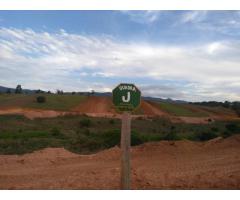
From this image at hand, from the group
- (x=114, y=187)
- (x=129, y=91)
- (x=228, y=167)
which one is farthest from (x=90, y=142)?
(x=129, y=91)

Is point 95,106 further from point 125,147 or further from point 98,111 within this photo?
point 125,147

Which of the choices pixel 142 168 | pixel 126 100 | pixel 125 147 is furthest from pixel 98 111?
pixel 126 100

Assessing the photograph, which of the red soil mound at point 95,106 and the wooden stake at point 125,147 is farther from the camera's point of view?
the red soil mound at point 95,106

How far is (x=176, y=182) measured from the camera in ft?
29.2

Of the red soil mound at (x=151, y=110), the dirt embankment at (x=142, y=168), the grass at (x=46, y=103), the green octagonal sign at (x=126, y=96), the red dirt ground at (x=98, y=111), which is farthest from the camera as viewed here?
the red soil mound at (x=151, y=110)

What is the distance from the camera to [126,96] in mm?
6555

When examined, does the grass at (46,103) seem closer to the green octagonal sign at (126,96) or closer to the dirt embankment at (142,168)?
the dirt embankment at (142,168)

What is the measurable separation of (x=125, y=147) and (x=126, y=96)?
81 centimetres

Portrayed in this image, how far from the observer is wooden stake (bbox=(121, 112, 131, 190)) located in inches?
260

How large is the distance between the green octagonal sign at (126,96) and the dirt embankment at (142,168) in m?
2.44

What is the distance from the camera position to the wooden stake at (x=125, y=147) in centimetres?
661

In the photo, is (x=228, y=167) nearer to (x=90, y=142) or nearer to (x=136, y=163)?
(x=136, y=163)

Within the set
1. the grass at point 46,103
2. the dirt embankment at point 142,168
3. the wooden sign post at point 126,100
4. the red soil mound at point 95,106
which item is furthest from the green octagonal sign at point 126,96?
the grass at point 46,103

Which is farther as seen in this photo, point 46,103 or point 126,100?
point 46,103
